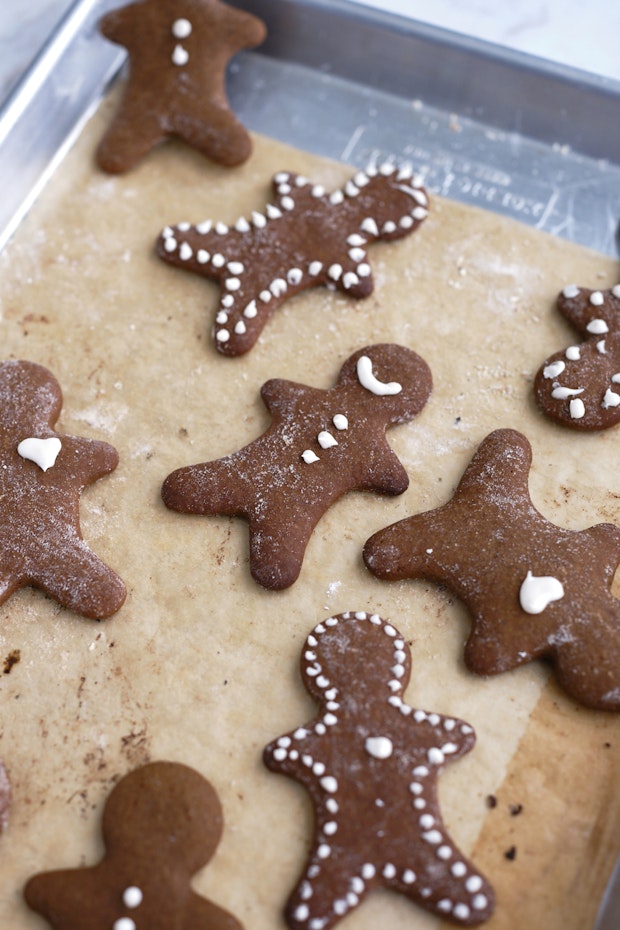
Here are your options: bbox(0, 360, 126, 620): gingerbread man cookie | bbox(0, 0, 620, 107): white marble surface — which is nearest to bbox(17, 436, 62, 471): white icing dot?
bbox(0, 360, 126, 620): gingerbread man cookie

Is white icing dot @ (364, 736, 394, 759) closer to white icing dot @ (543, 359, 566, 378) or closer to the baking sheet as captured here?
white icing dot @ (543, 359, 566, 378)

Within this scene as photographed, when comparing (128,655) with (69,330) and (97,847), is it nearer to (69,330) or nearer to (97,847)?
(97,847)

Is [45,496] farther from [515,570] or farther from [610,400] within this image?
[610,400]

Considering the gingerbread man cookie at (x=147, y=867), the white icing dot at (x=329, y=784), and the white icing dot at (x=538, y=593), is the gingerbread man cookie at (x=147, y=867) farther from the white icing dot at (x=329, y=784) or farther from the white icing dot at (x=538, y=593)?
the white icing dot at (x=538, y=593)

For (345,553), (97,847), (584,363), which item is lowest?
(97,847)

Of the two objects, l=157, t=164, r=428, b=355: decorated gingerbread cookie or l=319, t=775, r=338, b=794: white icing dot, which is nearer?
l=319, t=775, r=338, b=794: white icing dot

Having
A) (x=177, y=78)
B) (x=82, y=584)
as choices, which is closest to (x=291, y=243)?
(x=177, y=78)

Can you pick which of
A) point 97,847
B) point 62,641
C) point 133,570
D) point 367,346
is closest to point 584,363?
point 367,346
